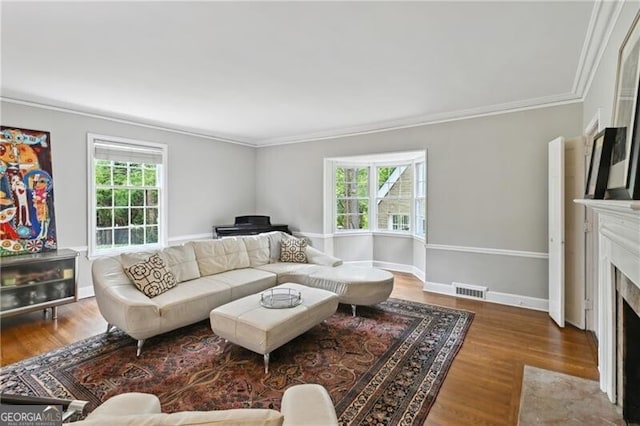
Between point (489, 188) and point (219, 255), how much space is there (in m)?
3.73

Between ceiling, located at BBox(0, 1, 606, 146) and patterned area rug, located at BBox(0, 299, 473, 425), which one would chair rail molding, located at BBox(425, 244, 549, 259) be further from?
ceiling, located at BBox(0, 1, 606, 146)

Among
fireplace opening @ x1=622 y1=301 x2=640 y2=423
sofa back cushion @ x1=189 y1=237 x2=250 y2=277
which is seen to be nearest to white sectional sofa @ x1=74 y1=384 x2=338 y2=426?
fireplace opening @ x1=622 y1=301 x2=640 y2=423

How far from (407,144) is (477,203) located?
1.37 metres

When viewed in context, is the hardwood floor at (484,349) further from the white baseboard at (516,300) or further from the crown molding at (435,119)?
the crown molding at (435,119)

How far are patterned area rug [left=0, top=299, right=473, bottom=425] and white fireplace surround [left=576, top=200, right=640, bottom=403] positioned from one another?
1.03m

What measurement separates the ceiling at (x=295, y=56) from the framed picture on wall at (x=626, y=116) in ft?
A: 1.62

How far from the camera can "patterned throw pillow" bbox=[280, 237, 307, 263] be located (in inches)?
186

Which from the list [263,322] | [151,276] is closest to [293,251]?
[151,276]

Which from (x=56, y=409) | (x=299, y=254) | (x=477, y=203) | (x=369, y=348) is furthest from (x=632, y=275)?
(x=299, y=254)

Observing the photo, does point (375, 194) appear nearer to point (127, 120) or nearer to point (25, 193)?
point (127, 120)

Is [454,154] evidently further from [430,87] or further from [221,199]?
[221,199]

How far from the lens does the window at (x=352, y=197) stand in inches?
246

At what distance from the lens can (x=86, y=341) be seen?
3035mm

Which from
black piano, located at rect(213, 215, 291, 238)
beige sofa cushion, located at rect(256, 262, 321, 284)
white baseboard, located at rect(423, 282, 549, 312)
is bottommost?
white baseboard, located at rect(423, 282, 549, 312)
